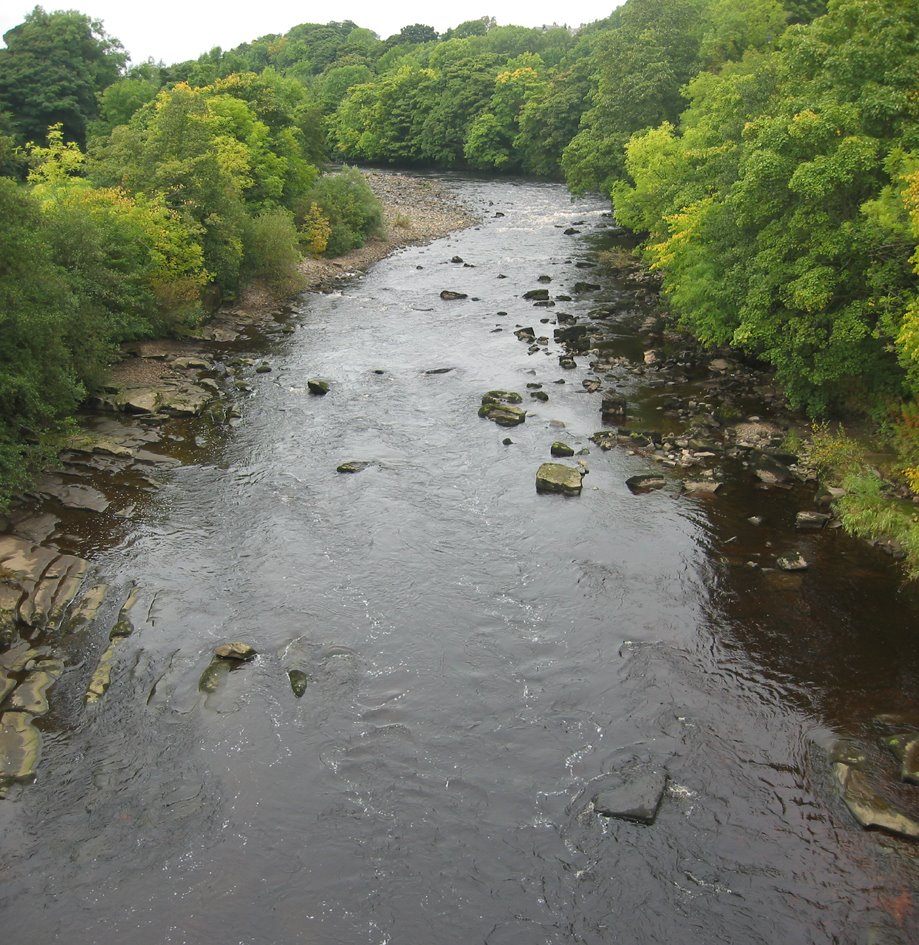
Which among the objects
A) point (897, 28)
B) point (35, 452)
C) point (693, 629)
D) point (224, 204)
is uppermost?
point (897, 28)

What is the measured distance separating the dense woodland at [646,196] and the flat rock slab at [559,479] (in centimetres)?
926

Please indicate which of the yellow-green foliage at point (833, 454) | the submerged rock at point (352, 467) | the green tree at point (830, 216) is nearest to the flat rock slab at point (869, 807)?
the green tree at point (830, 216)

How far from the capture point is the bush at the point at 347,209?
63.8 metres

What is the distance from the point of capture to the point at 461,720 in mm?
19141

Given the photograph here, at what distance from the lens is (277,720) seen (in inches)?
755

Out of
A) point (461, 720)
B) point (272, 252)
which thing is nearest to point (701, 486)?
point (461, 720)

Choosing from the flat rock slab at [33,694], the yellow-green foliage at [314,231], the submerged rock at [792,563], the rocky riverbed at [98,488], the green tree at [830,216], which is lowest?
the submerged rock at [792,563]

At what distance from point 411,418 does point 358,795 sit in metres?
20.9

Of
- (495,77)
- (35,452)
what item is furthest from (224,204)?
(495,77)

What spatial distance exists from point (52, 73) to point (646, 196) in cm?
6561

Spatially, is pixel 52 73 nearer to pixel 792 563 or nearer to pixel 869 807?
pixel 792 563

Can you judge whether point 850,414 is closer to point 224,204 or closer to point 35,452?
point 35,452

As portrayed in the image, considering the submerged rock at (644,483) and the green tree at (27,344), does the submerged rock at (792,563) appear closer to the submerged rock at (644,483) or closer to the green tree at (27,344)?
the submerged rock at (644,483)

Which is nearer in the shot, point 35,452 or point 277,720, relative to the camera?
point 277,720
